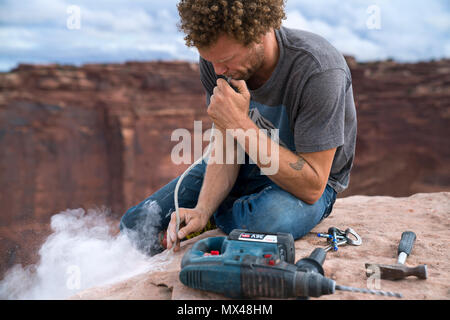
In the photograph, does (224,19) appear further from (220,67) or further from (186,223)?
(186,223)

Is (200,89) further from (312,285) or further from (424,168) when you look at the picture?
(312,285)

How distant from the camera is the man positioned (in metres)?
1.84

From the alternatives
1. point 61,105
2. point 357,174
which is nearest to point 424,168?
point 357,174

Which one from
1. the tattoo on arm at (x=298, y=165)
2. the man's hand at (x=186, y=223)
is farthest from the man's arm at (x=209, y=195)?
the tattoo on arm at (x=298, y=165)

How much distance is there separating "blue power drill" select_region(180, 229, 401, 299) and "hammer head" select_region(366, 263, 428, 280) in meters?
0.24

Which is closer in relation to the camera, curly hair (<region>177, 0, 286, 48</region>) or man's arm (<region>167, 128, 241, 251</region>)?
curly hair (<region>177, 0, 286, 48</region>)

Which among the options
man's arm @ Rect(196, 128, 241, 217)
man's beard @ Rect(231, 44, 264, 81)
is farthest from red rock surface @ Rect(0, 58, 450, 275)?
man's beard @ Rect(231, 44, 264, 81)

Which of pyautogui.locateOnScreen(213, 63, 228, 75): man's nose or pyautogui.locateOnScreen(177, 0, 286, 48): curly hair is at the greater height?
pyautogui.locateOnScreen(177, 0, 286, 48): curly hair

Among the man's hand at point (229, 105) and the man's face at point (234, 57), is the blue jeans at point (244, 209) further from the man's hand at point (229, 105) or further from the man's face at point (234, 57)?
the man's face at point (234, 57)

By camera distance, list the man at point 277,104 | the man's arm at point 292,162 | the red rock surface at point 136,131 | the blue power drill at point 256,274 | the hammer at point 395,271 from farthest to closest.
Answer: the red rock surface at point 136,131 → the man's arm at point 292,162 → the man at point 277,104 → the hammer at point 395,271 → the blue power drill at point 256,274

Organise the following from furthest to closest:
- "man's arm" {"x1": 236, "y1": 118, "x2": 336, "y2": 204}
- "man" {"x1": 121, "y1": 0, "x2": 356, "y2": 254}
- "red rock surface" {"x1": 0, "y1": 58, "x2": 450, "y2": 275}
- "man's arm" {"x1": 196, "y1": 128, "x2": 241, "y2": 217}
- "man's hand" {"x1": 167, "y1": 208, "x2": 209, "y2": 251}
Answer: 1. "red rock surface" {"x1": 0, "y1": 58, "x2": 450, "y2": 275}
2. "man's arm" {"x1": 196, "y1": 128, "x2": 241, "y2": 217}
3. "man's hand" {"x1": 167, "y1": 208, "x2": 209, "y2": 251}
4. "man's arm" {"x1": 236, "y1": 118, "x2": 336, "y2": 204}
5. "man" {"x1": 121, "y1": 0, "x2": 356, "y2": 254}

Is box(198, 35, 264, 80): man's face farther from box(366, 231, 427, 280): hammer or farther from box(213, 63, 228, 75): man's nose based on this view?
box(366, 231, 427, 280): hammer

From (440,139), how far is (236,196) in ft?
52.0

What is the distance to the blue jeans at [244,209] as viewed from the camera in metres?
2.13
